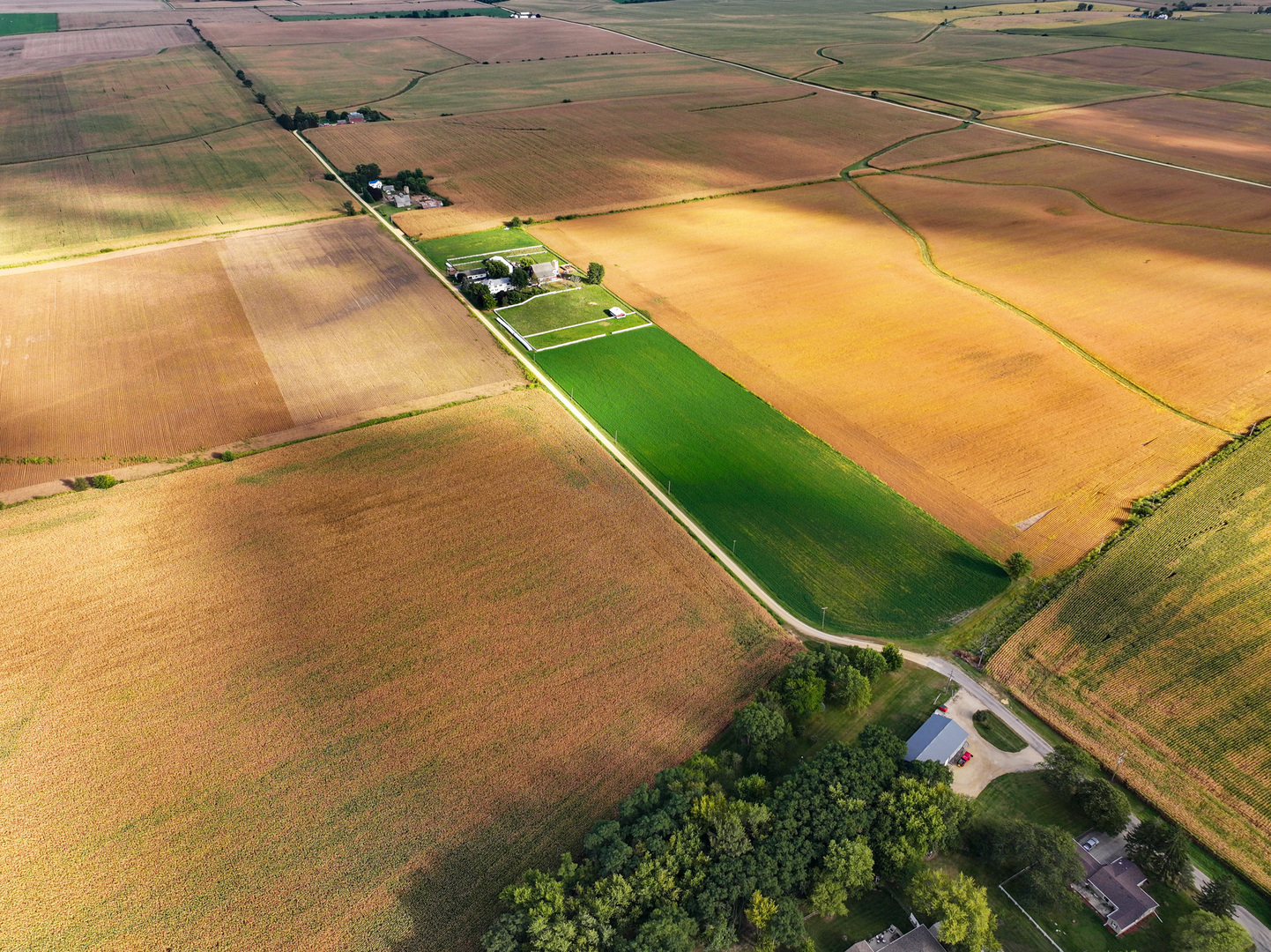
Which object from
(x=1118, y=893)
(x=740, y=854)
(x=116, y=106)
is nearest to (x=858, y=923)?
(x=740, y=854)

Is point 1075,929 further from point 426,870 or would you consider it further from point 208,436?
point 208,436

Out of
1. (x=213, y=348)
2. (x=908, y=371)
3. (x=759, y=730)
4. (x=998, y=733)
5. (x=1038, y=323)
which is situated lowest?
(x=998, y=733)

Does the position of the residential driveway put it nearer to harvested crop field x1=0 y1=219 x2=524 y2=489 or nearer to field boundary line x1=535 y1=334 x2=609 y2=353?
harvested crop field x1=0 y1=219 x2=524 y2=489

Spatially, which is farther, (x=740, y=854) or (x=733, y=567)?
(x=733, y=567)

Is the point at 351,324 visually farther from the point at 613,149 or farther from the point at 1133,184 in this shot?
the point at 1133,184

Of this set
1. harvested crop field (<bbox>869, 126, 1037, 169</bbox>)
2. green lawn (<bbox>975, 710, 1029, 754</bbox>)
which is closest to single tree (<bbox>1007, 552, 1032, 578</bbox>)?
green lawn (<bbox>975, 710, 1029, 754</bbox>)

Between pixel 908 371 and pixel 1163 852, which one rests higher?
pixel 908 371

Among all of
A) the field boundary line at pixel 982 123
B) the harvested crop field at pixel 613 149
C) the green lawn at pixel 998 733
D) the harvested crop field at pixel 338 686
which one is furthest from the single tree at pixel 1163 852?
the field boundary line at pixel 982 123
